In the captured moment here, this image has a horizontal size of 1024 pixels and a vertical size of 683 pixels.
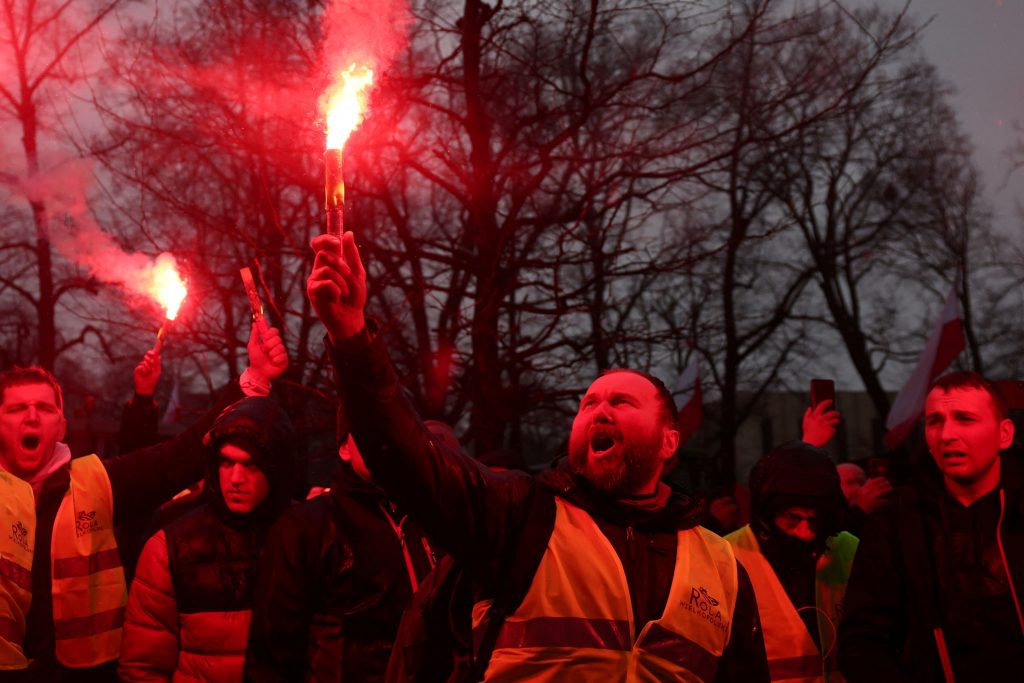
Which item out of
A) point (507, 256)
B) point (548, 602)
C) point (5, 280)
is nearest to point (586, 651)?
point (548, 602)

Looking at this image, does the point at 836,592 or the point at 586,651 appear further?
the point at 836,592

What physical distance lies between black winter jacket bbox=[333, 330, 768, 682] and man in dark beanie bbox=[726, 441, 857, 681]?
107 cm

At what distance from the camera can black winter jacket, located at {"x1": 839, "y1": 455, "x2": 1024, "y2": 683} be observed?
3.59m

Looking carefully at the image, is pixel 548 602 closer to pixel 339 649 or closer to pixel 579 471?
pixel 579 471

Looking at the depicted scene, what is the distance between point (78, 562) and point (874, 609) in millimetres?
3176

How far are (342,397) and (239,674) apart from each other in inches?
93.2

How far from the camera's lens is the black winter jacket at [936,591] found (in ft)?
11.8

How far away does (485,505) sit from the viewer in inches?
114

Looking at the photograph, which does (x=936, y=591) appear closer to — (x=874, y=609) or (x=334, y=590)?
(x=874, y=609)

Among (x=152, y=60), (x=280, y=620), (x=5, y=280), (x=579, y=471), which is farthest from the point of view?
→ (x=5, y=280)

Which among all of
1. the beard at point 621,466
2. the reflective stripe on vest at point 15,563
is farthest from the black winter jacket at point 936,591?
the reflective stripe on vest at point 15,563

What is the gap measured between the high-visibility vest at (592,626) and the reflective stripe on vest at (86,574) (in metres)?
2.34

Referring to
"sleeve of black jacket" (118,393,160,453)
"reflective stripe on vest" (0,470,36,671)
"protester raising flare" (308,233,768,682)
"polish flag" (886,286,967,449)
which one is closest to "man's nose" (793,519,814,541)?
"protester raising flare" (308,233,768,682)

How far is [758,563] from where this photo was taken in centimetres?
446
